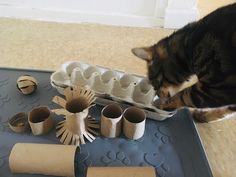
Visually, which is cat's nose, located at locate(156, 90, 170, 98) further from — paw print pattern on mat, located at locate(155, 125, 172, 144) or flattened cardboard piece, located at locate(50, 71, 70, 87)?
flattened cardboard piece, located at locate(50, 71, 70, 87)

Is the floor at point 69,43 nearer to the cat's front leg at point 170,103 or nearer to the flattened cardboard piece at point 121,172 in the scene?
the cat's front leg at point 170,103

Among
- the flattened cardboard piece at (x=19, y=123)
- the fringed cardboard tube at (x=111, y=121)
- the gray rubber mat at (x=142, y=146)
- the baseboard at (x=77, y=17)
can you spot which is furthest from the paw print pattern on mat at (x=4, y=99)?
the baseboard at (x=77, y=17)

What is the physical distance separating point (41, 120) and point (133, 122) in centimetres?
31

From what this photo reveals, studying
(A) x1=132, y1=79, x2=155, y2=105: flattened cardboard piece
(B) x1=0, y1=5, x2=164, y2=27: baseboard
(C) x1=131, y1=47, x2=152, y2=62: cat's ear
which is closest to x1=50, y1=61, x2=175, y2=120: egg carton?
(A) x1=132, y1=79, x2=155, y2=105: flattened cardboard piece

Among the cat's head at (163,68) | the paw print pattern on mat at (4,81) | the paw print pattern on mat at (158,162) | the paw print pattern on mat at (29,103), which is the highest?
the cat's head at (163,68)

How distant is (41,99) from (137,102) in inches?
14.7

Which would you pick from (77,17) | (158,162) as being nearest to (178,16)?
(77,17)

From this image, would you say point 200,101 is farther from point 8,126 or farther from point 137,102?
point 8,126

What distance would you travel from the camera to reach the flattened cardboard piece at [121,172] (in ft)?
2.67

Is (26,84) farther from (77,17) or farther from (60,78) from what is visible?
(77,17)

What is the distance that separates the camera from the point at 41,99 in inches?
43.9

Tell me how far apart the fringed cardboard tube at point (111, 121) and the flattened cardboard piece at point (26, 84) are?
320 millimetres

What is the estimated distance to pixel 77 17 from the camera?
1.74 m

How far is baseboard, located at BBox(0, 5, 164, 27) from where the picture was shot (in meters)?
1.71
